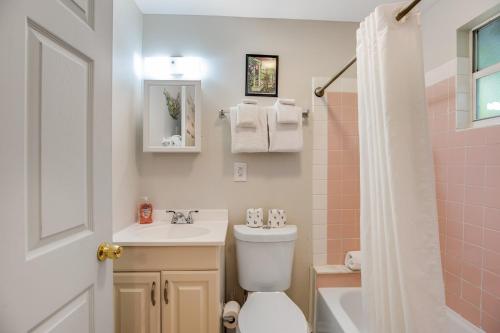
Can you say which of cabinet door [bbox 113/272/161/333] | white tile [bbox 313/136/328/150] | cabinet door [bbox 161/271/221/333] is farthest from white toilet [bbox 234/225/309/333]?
white tile [bbox 313/136/328/150]

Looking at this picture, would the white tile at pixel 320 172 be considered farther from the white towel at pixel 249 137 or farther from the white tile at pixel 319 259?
the white tile at pixel 319 259

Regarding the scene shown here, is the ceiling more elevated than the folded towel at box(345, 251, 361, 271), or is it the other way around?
the ceiling

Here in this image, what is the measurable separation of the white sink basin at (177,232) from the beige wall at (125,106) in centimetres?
13

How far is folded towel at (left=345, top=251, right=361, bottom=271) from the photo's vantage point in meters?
1.68

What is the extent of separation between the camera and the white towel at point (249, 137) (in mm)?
1650

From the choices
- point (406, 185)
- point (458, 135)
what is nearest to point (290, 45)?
point (458, 135)

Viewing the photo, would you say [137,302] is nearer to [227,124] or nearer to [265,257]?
[265,257]

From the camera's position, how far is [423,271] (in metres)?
0.79

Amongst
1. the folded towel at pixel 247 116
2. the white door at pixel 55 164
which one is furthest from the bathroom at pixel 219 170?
the folded towel at pixel 247 116

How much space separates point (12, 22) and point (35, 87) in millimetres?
128

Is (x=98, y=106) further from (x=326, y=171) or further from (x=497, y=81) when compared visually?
(x=497, y=81)

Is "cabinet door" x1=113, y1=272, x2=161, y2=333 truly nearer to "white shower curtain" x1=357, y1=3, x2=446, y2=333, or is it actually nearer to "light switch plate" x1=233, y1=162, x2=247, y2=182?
"light switch plate" x1=233, y1=162, x2=247, y2=182

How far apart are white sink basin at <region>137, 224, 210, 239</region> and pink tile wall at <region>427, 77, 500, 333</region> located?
4.82ft

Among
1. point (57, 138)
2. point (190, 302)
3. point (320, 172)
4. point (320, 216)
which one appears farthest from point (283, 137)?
point (57, 138)
